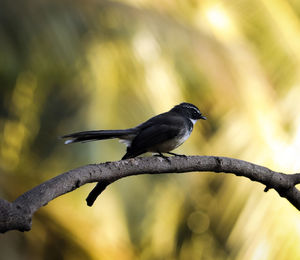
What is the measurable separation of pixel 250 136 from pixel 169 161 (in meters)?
5.85

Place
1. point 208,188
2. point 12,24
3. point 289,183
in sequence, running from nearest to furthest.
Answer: point 289,183
point 12,24
point 208,188

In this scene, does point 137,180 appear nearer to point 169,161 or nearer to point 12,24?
point 12,24

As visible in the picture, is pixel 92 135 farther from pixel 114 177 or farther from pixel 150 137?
pixel 114 177

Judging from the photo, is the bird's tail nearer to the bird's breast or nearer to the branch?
the bird's breast

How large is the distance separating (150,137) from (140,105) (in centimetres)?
377

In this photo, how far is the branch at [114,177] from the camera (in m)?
2.44

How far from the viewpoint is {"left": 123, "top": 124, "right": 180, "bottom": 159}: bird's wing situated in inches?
189

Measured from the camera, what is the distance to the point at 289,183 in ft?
12.5

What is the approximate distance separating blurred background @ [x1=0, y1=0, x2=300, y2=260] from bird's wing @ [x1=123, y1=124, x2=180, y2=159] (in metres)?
2.86

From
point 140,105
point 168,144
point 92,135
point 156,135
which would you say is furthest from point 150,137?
point 140,105

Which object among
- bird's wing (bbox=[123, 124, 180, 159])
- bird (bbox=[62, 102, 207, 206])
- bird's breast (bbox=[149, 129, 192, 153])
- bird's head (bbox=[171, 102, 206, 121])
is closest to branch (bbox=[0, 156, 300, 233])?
bird (bbox=[62, 102, 207, 206])

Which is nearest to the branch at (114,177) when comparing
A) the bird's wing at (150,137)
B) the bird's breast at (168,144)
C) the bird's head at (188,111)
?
the bird's wing at (150,137)

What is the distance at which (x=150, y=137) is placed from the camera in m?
4.91

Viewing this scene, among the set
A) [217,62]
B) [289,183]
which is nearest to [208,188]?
[217,62]
